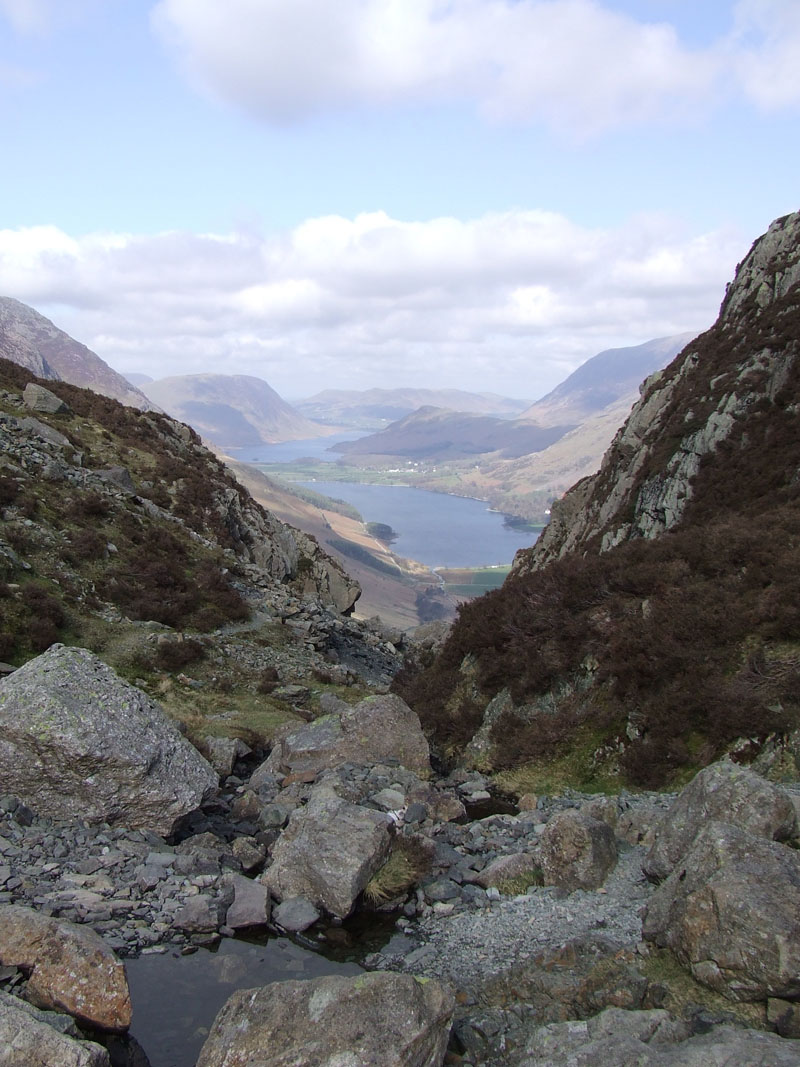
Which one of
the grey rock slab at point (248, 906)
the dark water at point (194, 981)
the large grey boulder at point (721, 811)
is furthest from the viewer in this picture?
the grey rock slab at point (248, 906)

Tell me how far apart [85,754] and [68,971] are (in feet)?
15.2

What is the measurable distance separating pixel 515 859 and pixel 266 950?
4741 millimetres

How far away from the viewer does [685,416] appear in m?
44.3

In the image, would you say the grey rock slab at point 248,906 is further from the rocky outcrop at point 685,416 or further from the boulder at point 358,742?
the rocky outcrop at point 685,416

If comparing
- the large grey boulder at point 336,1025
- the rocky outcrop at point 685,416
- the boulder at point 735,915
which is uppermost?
the rocky outcrop at point 685,416

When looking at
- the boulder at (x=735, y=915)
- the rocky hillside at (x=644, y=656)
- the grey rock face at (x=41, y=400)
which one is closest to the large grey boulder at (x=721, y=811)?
the boulder at (x=735, y=915)

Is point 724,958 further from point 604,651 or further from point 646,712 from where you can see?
point 604,651

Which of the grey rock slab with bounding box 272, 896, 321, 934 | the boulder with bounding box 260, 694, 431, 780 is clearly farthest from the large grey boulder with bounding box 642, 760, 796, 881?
the boulder with bounding box 260, 694, 431, 780

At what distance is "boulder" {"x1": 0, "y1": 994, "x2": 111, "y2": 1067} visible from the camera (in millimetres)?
6914

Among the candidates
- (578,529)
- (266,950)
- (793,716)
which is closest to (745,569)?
(793,716)

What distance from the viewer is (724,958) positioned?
26.8 ft

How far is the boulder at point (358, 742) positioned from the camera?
1766cm

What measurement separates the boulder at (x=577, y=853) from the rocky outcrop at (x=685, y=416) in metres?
26.5

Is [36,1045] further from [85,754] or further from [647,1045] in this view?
[647,1045]
